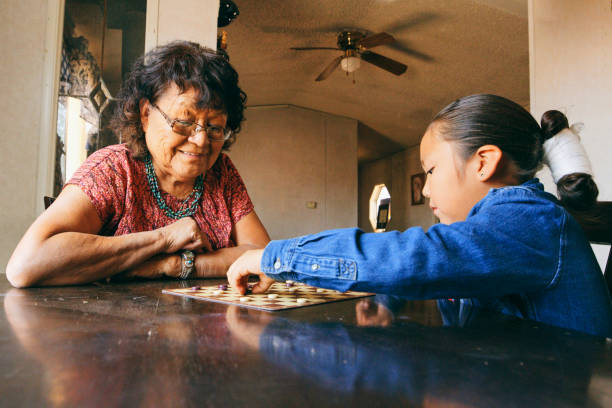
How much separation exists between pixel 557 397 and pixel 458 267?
0.33m

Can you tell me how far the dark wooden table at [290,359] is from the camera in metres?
0.33

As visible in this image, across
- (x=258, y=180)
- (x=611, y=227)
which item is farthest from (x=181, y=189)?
(x=258, y=180)

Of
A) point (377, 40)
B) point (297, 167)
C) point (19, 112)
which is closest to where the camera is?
point (19, 112)

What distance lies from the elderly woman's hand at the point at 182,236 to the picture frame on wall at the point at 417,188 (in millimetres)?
9370

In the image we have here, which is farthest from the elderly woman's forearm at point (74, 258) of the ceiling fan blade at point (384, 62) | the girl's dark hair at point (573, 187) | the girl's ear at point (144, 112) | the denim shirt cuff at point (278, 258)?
the ceiling fan blade at point (384, 62)

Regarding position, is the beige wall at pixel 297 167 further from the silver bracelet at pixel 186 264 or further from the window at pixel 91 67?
the silver bracelet at pixel 186 264

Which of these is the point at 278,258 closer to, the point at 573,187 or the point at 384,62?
the point at 573,187

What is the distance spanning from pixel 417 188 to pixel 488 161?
993 cm

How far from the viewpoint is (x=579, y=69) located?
105 inches

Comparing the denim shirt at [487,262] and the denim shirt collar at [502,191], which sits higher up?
the denim shirt collar at [502,191]

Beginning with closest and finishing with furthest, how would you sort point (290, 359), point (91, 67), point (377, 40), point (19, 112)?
point (290, 359) < point (19, 112) < point (91, 67) < point (377, 40)

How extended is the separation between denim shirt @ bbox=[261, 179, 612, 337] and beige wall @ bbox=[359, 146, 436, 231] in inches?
354

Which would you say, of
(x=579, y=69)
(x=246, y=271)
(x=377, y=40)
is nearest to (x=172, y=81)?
(x=246, y=271)

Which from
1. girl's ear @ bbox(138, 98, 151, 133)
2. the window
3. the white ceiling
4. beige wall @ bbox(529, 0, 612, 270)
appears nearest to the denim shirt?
girl's ear @ bbox(138, 98, 151, 133)
